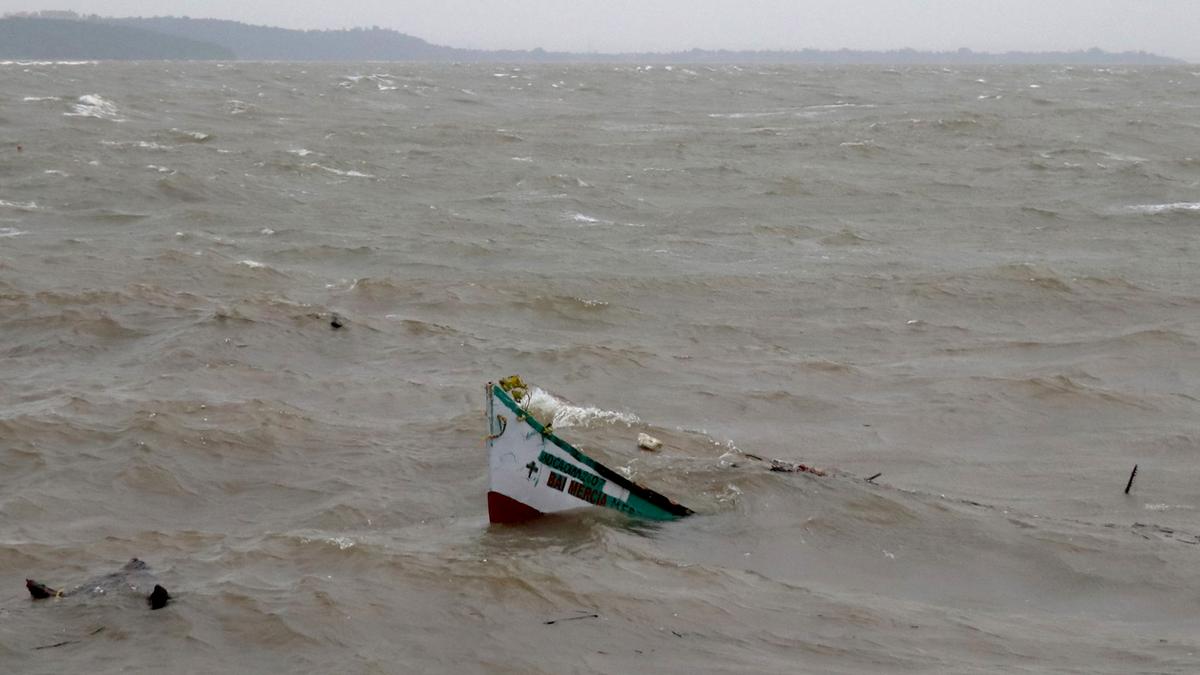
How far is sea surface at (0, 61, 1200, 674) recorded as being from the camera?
30.4 feet

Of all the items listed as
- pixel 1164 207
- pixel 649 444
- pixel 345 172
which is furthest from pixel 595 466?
pixel 345 172

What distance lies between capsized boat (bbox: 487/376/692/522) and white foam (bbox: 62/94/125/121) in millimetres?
38742

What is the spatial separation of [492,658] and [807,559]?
334 centimetres

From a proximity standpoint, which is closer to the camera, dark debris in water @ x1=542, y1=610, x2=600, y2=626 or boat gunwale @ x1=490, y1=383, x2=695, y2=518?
dark debris in water @ x1=542, y1=610, x2=600, y2=626

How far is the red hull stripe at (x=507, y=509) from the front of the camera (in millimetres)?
11055

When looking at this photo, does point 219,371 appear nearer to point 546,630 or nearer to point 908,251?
point 546,630

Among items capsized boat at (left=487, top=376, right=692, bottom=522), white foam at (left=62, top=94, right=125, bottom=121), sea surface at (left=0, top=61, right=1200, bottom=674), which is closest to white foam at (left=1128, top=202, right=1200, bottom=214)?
sea surface at (left=0, top=61, right=1200, bottom=674)

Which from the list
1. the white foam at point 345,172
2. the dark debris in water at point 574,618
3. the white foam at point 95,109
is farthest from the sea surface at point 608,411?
the white foam at point 95,109

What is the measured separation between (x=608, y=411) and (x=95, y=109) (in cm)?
3923

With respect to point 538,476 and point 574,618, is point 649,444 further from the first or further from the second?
point 574,618

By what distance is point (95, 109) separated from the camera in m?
47.4

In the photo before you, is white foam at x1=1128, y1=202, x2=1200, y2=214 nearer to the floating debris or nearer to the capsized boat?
the floating debris

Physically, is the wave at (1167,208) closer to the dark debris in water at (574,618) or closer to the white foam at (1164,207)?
the white foam at (1164,207)

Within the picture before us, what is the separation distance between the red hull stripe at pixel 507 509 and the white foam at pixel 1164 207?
867 inches
